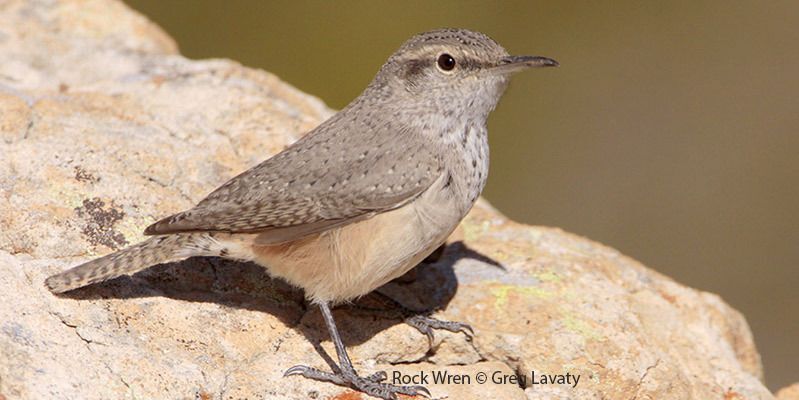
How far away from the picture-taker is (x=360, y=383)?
16.1 ft

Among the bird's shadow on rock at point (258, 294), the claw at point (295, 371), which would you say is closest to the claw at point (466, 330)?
the bird's shadow on rock at point (258, 294)

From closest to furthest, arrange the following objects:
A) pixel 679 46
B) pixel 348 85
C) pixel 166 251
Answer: pixel 166 251 < pixel 348 85 < pixel 679 46

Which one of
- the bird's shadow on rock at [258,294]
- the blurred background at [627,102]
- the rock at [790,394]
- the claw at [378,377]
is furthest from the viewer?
the blurred background at [627,102]

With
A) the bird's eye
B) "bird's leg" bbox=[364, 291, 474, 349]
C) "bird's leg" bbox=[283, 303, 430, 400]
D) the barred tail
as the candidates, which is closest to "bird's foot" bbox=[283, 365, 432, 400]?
"bird's leg" bbox=[283, 303, 430, 400]

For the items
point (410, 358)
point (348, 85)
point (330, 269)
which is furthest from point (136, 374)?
point (348, 85)

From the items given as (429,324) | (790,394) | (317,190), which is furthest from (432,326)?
(790,394)

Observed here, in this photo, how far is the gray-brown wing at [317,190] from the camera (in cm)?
490

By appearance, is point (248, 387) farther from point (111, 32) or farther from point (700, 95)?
point (700, 95)

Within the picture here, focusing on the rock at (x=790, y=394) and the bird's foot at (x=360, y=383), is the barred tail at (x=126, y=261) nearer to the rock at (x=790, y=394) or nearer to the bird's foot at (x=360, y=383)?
the bird's foot at (x=360, y=383)

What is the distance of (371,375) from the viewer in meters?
5.11

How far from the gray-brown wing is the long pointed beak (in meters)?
0.56

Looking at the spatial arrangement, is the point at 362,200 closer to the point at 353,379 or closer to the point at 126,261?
the point at 353,379

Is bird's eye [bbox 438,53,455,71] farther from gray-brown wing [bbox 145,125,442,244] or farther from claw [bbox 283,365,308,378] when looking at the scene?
claw [bbox 283,365,308,378]

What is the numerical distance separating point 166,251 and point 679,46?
29.9ft
